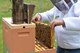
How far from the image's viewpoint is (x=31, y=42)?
2.40 metres

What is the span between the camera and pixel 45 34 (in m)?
2.81

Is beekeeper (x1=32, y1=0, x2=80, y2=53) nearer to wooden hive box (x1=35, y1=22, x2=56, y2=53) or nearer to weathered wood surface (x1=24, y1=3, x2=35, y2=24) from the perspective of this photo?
wooden hive box (x1=35, y1=22, x2=56, y2=53)

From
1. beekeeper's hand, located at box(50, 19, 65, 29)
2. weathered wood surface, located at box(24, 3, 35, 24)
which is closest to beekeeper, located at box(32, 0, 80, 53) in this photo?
beekeeper's hand, located at box(50, 19, 65, 29)

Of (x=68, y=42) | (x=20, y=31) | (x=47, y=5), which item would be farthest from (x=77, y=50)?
(x=47, y=5)

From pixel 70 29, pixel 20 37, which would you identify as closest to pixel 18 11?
pixel 20 37

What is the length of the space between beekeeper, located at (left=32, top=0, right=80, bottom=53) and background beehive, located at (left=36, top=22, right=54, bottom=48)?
0.27 ft

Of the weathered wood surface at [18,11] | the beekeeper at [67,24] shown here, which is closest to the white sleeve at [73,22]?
the beekeeper at [67,24]

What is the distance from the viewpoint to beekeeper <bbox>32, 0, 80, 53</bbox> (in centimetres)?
240

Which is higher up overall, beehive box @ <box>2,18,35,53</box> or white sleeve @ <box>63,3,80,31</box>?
white sleeve @ <box>63,3,80,31</box>

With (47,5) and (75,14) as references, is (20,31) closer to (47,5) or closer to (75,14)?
(75,14)

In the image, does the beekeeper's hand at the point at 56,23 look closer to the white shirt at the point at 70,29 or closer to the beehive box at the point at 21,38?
the white shirt at the point at 70,29

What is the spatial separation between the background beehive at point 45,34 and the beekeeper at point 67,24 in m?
0.08

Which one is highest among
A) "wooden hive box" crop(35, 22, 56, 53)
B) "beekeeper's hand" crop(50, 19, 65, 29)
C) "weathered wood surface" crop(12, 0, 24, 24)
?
"weathered wood surface" crop(12, 0, 24, 24)

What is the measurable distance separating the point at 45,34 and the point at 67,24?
0.47m
